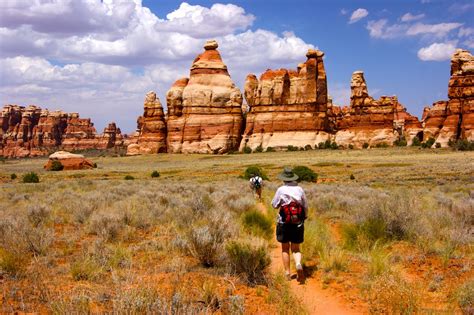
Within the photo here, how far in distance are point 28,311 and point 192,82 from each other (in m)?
83.5

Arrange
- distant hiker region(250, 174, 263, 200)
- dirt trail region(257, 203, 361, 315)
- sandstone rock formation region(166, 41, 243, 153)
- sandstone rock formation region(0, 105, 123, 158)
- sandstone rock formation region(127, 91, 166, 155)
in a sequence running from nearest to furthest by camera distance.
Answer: dirt trail region(257, 203, 361, 315)
distant hiker region(250, 174, 263, 200)
sandstone rock formation region(166, 41, 243, 153)
sandstone rock formation region(127, 91, 166, 155)
sandstone rock formation region(0, 105, 123, 158)

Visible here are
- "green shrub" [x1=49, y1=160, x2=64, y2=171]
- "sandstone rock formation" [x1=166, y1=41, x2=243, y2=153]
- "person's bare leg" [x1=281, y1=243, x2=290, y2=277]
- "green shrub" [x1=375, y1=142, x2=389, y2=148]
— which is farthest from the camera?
"sandstone rock formation" [x1=166, y1=41, x2=243, y2=153]

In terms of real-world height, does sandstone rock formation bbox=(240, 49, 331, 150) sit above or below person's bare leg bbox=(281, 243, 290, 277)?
above

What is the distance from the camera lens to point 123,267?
746 cm

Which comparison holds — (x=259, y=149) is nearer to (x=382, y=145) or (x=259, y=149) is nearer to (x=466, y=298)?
(x=382, y=145)

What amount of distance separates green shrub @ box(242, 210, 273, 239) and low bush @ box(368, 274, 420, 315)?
4.79 m

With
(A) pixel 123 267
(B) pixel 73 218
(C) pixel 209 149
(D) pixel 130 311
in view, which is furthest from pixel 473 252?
(C) pixel 209 149

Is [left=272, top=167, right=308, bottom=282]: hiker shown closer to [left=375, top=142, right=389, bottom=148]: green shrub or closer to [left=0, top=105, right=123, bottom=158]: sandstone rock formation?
[left=375, top=142, right=389, bottom=148]: green shrub

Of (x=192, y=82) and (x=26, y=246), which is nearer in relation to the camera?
(x=26, y=246)

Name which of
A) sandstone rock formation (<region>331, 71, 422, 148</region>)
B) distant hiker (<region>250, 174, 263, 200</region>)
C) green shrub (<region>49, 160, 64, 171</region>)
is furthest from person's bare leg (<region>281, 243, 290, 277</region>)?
sandstone rock formation (<region>331, 71, 422, 148</region>)

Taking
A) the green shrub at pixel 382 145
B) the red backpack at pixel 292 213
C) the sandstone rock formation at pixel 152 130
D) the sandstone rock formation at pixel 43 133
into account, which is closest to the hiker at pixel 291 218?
the red backpack at pixel 292 213

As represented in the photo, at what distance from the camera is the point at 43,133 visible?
164 m

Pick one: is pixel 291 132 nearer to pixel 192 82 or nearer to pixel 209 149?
pixel 209 149

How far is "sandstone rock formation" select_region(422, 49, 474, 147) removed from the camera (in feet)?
236
